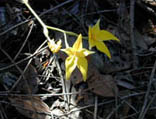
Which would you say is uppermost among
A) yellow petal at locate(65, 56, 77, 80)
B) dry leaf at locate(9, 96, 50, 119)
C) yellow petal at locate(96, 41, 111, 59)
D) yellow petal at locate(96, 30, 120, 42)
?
yellow petal at locate(96, 30, 120, 42)

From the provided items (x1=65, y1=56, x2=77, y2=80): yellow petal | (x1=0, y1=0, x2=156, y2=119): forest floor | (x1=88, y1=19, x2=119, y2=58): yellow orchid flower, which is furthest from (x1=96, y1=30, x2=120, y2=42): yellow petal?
(x1=65, y1=56, x2=77, y2=80): yellow petal

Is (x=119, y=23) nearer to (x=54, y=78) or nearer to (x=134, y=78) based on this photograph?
(x=134, y=78)

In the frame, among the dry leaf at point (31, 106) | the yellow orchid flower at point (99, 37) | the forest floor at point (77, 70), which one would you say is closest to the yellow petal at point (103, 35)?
the yellow orchid flower at point (99, 37)

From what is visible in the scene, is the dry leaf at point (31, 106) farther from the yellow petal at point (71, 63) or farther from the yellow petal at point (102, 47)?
the yellow petal at point (102, 47)

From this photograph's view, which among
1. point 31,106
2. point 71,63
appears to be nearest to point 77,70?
point 71,63

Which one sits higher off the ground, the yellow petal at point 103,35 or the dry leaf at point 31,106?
the yellow petal at point 103,35

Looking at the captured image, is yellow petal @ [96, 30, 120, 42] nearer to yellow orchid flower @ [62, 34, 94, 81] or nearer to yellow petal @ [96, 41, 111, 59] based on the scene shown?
yellow petal @ [96, 41, 111, 59]

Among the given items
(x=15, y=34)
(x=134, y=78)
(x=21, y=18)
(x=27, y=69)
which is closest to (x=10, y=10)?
(x=21, y=18)

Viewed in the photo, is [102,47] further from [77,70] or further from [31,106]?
[31,106]
